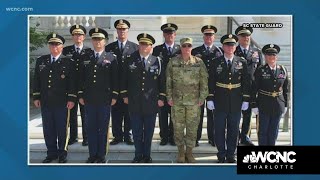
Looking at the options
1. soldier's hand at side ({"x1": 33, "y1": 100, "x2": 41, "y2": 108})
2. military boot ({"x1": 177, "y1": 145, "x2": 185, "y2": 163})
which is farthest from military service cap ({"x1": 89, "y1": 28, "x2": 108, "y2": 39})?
military boot ({"x1": 177, "y1": 145, "x2": 185, "y2": 163})

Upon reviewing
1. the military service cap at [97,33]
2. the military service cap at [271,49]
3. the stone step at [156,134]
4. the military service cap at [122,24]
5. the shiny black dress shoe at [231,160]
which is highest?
the military service cap at [122,24]

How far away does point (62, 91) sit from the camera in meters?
3.75

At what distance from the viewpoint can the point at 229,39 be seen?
3705 millimetres

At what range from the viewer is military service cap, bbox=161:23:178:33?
3604 mm

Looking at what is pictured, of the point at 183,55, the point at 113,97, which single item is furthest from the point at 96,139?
the point at 183,55

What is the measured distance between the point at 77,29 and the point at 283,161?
211cm

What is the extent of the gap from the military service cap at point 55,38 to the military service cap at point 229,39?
1.40 m

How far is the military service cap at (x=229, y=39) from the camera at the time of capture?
12.0ft

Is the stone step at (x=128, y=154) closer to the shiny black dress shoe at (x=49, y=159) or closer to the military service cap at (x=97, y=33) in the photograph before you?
the shiny black dress shoe at (x=49, y=159)

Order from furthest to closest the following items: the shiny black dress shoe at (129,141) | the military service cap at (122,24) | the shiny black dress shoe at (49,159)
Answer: the shiny black dress shoe at (129,141)
the shiny black dress shoe at (49,159)
the military service cap at (122,24)

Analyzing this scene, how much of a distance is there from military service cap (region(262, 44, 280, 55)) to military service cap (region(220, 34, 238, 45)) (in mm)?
258

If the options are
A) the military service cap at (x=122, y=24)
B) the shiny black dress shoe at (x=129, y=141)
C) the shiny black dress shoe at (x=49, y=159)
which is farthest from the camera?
the shiny black dress shoe at (x=129, y=141)

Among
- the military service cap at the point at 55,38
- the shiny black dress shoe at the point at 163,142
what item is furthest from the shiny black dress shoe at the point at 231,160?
the military service cap at the point at 55,38

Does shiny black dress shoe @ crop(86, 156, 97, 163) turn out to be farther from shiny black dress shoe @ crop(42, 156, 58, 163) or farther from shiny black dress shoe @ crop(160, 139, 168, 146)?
shiny black dress shoe @ crop(160, 139, 168, 146)
